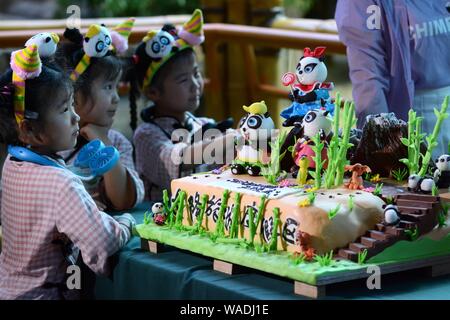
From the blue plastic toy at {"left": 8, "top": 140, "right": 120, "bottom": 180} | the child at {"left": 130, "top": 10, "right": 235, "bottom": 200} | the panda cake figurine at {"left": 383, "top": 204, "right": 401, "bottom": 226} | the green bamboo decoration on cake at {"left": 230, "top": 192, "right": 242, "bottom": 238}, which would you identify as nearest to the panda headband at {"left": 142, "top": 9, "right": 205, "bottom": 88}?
the child at {"left": 130, "top": 10, "right": 235, "bottom": 200}

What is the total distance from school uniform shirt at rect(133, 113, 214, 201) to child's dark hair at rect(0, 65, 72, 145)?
0.81 m

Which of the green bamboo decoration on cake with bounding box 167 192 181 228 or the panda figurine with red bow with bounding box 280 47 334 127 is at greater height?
the panda figurine with red bow with bounding box 280 47 334 127

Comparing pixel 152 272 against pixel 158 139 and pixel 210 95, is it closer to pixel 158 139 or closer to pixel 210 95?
pixel 158 139

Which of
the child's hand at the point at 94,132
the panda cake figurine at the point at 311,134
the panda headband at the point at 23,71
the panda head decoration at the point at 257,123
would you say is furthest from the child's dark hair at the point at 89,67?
the panda cake figurine at the point at 311,134

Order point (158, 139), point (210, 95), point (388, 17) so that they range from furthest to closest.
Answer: point (210, 95), point (158, 139), point (388, 17)

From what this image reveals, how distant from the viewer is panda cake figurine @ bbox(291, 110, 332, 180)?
2.68 meters

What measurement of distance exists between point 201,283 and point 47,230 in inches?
18.6

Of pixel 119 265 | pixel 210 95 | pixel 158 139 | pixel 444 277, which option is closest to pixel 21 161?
pixel 119 265

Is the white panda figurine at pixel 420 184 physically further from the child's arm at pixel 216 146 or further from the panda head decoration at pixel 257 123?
the child's arm at pixel 216 146

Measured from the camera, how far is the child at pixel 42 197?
270 cm

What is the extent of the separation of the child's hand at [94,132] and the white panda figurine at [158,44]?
13.4 inches

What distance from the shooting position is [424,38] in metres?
3.26

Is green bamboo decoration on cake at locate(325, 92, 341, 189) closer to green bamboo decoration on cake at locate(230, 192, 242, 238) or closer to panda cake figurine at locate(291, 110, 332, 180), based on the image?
panda cake figurine at locate(291, 110, 332, 180)
